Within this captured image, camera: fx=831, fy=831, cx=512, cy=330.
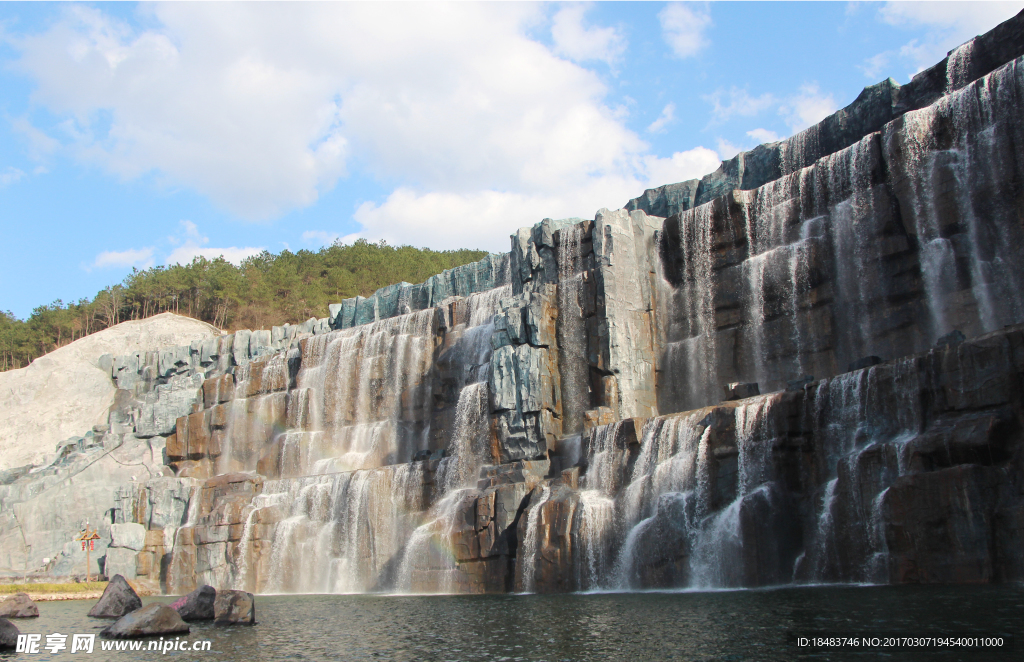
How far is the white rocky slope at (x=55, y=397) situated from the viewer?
75312mm

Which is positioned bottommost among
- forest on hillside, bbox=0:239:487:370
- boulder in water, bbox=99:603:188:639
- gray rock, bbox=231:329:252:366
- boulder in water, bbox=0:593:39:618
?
boulder in water, bbox=0:593:39:618

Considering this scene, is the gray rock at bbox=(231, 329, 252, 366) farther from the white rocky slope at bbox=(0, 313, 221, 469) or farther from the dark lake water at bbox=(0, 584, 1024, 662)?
the dark lake water at bbox=(0, 584, 1024, 662)

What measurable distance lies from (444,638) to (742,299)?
2946cm

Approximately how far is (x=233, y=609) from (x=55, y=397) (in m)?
63.9

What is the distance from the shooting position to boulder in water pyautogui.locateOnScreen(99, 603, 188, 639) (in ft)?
70.3

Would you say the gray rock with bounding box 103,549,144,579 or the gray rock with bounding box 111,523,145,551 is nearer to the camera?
the gray rock with bounding box 103,549,144,579

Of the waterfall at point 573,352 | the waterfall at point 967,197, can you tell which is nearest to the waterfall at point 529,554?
the waterfall at point 573,352

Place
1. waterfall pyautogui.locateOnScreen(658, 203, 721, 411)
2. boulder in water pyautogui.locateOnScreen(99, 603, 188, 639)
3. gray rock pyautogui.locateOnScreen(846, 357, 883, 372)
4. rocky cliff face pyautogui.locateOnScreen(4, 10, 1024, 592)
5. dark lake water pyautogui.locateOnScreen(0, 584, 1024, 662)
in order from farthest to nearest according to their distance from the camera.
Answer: waterfall pyautogui.locateOnScreen(658, 203, 721, 411)
gray rock pyautogui.locateOnScreen(846, 357, 883, 372)
rocky cliff face pyautogui.locateOnScreen(4, 10, 1024, 592)
boulder in water pyautogui.locateOnScreen(99, 603, 188, 639)
dark lake water pyautogui.locateOnScreen(0, 584, 1024, 662)

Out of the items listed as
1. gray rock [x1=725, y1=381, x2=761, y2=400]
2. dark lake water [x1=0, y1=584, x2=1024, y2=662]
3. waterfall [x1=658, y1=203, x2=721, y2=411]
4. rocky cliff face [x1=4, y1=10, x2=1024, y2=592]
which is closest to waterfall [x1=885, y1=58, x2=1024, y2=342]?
rocky cliff face [x1=4, y1=10, x2=1024, y2=592]

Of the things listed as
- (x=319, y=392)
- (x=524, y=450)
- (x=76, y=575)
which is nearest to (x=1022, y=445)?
(x=524, y=450)

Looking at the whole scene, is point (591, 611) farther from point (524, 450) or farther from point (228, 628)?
point (524, 450)

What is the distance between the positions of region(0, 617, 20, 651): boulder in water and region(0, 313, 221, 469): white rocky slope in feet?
190

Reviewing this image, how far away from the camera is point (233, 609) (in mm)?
24734

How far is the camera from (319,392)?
60.2 metres
